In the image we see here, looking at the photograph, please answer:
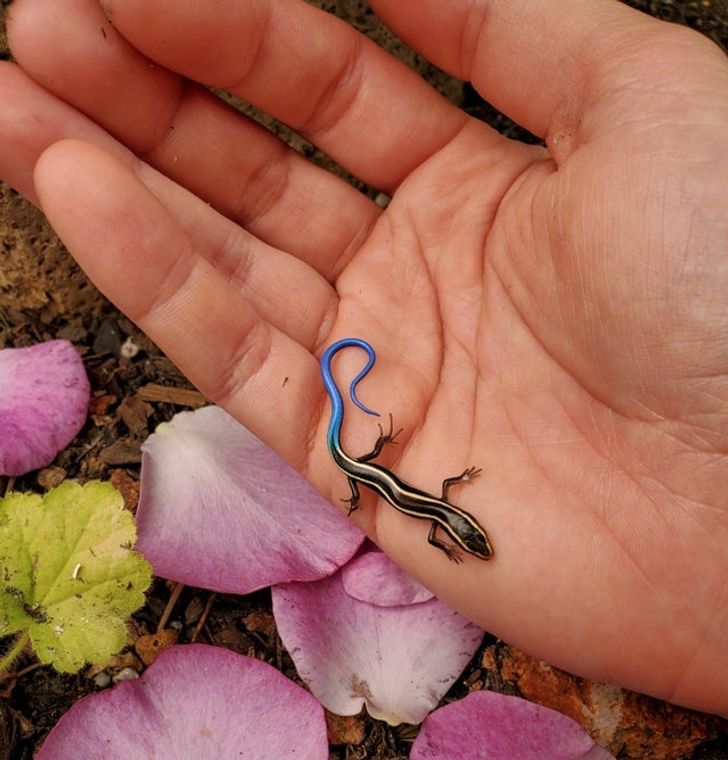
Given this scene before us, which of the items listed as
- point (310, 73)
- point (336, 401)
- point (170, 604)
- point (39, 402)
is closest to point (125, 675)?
point (170, 604)

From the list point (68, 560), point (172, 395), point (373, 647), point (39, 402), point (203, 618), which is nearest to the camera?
point (68, 560)

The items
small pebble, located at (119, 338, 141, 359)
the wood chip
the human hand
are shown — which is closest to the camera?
the human hand

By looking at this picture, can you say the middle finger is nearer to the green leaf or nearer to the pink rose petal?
the green leaf

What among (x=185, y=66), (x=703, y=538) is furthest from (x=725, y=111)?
(x=185, y=66)

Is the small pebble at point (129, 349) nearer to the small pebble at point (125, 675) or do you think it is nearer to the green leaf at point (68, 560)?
the green leaf at point (68, 560)

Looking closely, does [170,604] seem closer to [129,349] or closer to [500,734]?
[129,349]

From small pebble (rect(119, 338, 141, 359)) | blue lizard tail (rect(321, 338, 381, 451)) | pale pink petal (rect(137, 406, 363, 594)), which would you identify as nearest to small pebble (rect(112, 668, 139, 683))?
pale pink petal (rect(137, 406, 363, 594))

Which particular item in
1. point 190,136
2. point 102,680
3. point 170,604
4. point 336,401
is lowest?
point 102,680
